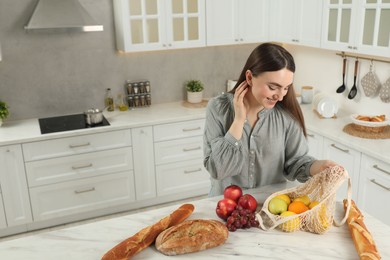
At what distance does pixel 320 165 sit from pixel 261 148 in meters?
0.30

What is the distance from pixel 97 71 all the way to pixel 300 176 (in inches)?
102

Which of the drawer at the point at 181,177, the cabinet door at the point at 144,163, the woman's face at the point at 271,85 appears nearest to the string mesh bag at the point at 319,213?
the woman's face at the point at 271,85

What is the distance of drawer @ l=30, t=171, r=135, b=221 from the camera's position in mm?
3555

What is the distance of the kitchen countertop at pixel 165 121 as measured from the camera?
9.76 ft

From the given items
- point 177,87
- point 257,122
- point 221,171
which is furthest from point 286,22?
point 221,171

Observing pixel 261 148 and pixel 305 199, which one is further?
pixel 261 148

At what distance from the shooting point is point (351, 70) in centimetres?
369

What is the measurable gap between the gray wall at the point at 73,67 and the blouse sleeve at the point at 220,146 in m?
2.28

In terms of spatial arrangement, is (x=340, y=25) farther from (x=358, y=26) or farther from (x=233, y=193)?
(x=233, y=193)

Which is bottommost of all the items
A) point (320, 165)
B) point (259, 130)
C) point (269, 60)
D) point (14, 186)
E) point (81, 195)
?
point (81, 195)

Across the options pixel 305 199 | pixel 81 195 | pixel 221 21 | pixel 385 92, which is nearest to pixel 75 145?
pixel 81 195

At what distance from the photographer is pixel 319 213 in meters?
1.64

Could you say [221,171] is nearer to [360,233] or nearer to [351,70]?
[360,233]

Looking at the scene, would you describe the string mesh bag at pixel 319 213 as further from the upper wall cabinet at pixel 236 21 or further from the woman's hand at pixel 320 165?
the upper wall cabinet at pixel 236 21
